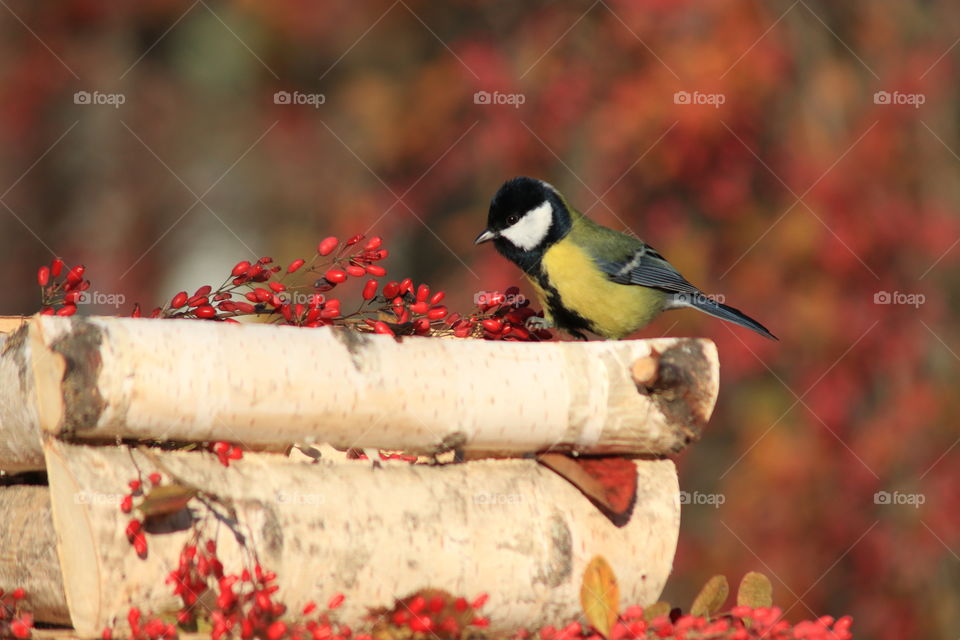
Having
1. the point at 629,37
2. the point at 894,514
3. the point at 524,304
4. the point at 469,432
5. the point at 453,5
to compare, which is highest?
the point at 453,5

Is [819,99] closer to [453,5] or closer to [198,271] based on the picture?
[453,5]

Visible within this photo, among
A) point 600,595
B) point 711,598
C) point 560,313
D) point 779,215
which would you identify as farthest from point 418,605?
point 779,215

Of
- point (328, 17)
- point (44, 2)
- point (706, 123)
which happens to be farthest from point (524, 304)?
point (44, 2)

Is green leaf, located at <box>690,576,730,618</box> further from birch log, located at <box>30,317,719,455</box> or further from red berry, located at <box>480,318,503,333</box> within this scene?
red berry, located at <box>480,318,503,333</box>

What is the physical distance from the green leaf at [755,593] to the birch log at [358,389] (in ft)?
1.24

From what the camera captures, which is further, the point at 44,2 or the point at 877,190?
the point at 44,2

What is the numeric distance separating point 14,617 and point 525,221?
2.14 m

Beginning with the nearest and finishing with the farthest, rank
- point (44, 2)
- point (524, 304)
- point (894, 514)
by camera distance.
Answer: point (524, 304), point (894, 514), point (44, 2)

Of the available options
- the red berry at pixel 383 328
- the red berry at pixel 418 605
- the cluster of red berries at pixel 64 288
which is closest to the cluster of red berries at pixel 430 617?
the red berry at pixel 418 605

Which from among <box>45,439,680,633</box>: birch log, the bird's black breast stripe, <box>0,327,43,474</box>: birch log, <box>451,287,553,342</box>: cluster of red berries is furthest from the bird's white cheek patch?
<box>0,327,43,474</box>: birch log

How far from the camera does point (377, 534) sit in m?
2.60

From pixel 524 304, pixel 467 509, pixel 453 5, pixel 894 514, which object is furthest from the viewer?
pixel 453 5

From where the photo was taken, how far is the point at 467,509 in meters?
2.73

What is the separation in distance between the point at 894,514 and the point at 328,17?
17.0 feet
